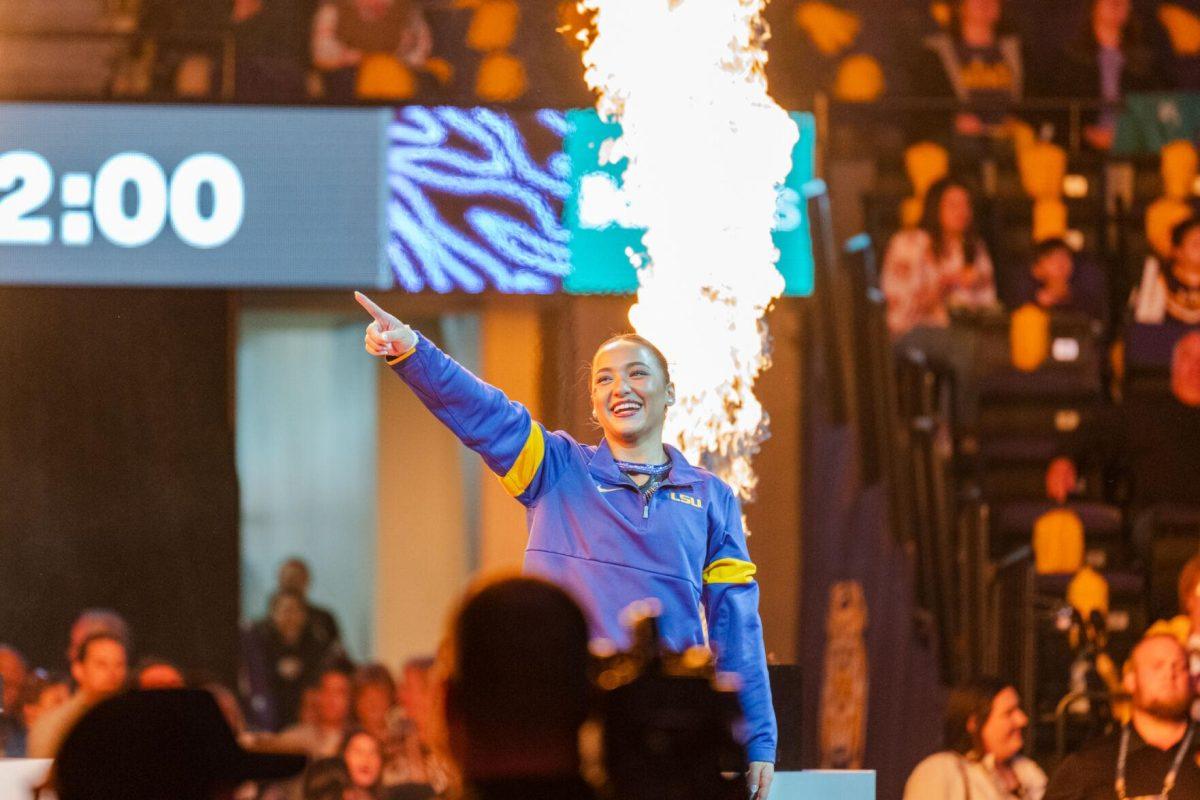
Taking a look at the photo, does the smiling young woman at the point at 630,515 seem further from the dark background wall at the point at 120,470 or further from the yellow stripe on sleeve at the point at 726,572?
the dark background wall at the point at 120,470

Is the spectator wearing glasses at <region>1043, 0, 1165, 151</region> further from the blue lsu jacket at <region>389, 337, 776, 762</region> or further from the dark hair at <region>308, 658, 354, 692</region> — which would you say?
the blue lsu jacket at <region>389, 337, 776, 762</region>

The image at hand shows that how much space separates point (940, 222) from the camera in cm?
687

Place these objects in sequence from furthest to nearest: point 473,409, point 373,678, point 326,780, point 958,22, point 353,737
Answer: point 958,22 → point 373,678 → point 353,737 → point 326,780 → point 473,409

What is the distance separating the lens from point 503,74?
272 inches

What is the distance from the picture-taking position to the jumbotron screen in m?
6.64

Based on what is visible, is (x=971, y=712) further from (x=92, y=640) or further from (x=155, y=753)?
(x=155, y=753)

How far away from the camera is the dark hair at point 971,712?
5059 millimetres

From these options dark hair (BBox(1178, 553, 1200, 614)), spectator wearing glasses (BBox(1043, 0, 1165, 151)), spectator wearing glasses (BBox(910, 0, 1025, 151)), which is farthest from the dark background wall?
spectator wearing glasses (BBox(1043, 0, 1165, 151))

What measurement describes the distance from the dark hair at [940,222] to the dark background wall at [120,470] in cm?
274

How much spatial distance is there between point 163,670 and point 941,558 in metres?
2.89

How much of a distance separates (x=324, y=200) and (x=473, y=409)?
3.75m

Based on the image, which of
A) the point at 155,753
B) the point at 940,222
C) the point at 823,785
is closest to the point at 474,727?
the point at 155,753

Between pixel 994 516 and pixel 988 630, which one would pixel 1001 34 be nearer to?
pixel 994 516

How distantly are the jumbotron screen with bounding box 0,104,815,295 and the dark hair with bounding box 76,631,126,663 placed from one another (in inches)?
55.9
